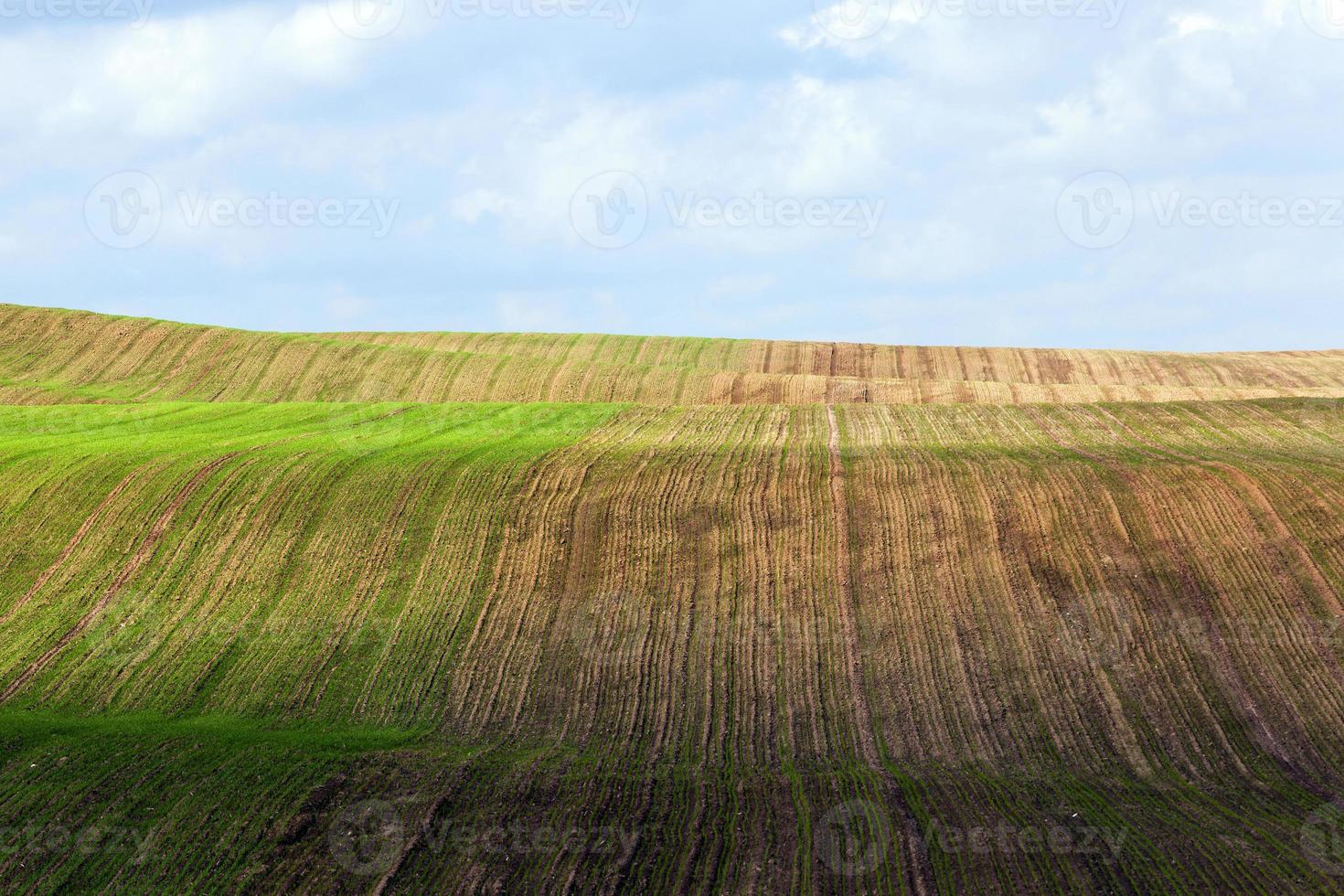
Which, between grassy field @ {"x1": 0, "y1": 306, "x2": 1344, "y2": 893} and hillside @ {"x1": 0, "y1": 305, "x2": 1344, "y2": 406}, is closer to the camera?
grassy field @ {"x1": 0, "y1": 306, "x2": 1344, "y2": 893}

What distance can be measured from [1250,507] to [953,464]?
9451 millimetres

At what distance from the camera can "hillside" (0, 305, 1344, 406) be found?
7006 centimetres

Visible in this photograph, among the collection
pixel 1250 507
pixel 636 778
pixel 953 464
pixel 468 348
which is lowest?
pixel 636 778

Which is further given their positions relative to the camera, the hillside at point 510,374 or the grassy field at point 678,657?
the hillside at point 510,374

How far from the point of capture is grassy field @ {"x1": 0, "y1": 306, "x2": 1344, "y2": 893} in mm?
22953

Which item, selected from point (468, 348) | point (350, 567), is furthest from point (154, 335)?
point (350, 567)

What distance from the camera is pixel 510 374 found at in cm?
7544

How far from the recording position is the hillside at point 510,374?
70.1 metres

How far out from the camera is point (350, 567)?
122 ft

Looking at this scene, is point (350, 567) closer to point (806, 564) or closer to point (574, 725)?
point (574, 725)

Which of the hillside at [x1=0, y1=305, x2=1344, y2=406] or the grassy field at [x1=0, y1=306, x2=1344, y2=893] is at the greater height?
the hillside at [x1=0, y1=305, x2=1344, y2=406]

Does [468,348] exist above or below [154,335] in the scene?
above

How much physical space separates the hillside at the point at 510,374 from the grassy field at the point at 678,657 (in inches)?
704

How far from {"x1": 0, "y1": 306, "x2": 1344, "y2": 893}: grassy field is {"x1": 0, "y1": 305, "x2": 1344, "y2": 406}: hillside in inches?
704
